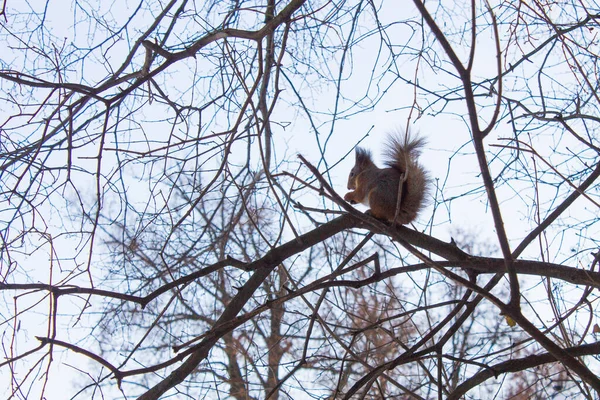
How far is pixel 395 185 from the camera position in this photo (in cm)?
295

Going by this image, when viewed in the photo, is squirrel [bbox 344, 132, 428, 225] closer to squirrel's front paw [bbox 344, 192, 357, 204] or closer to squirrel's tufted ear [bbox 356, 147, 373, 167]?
squirrel's front paw [bbox 344, 192, 357, 204]

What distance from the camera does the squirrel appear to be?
2.83 m

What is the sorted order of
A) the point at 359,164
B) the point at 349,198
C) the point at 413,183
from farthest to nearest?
the point at 359,164
the point at 349,198
the point at 413,183

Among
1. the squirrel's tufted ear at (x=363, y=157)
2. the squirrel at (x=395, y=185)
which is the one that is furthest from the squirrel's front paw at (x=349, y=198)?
the squirrel's tufted ear at (x=363, y=157)

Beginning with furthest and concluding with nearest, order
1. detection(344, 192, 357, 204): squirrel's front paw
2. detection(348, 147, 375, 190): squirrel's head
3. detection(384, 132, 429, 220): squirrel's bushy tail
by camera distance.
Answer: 1. detection(348, 147, 375, 190): squirrel's head
2. detection(344, 192, 357, 204): squirrel's front paw
3. detection(384, 132, 429, 220): squirrel's bushy tail

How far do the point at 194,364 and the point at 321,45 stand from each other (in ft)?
4.90

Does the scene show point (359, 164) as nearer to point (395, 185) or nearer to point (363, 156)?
point (363, 156)

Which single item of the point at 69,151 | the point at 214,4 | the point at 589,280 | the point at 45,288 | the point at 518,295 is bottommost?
the point at 518,295

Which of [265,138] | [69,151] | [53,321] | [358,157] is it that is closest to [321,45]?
[265,138]

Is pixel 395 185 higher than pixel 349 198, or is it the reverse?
pixel 349 198

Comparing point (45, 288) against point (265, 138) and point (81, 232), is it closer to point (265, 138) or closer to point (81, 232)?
point (81, 232)

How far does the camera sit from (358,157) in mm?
3498

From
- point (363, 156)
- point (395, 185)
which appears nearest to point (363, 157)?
point (363, 156)

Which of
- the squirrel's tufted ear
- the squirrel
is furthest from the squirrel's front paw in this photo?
the squirrel's tufted ear
